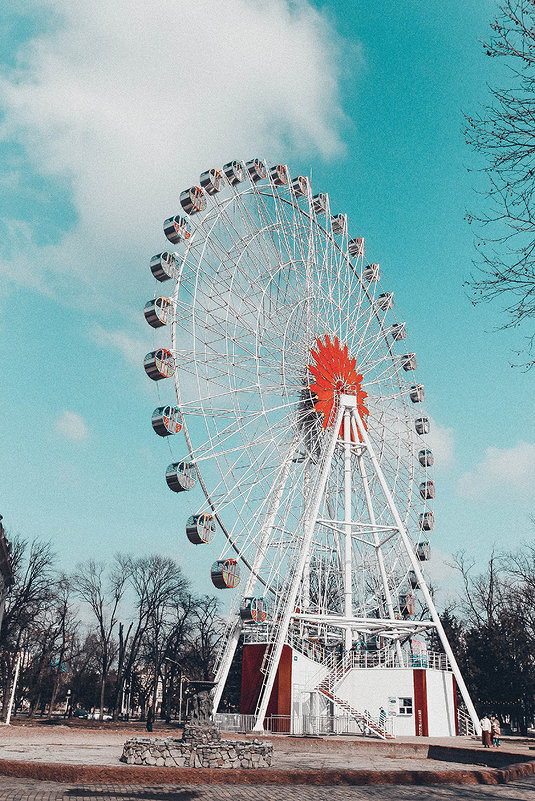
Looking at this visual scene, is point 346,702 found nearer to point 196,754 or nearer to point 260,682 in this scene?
point 260,682

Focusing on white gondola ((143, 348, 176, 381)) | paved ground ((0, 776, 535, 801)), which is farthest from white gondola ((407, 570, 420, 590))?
paved ground ((0, 776, 535, 801))

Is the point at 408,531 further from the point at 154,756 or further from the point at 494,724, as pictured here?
the point at 154,756

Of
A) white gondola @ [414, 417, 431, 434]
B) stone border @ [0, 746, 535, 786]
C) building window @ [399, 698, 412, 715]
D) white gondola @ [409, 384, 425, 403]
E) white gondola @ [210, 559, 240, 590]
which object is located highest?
white gondola @ [409, 384, 425, 403]

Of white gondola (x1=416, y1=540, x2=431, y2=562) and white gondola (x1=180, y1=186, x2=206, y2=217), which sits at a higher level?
white gondola (x1=180, y1=186, x2=206, y2=217)

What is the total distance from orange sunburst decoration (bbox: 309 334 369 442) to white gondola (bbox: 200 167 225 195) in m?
8.70

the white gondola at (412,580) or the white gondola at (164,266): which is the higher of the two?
the white gondola at (164,266)

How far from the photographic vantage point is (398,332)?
40.7m

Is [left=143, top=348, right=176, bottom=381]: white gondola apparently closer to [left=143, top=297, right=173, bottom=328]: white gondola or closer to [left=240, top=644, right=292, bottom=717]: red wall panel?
[left=143, top=297, right=173, bottom=328]: white gondola

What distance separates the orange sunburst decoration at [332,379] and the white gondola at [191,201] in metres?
8.63

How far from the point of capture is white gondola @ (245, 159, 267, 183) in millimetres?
32656

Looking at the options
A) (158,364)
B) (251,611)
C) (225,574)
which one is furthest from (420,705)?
(158,364)

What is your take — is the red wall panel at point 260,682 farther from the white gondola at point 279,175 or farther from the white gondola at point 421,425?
the white gondola at point 279,175

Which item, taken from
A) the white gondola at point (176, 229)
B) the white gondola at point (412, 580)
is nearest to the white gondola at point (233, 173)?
the white gondola at point (176, 229)

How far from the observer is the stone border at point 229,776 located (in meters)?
13.7
